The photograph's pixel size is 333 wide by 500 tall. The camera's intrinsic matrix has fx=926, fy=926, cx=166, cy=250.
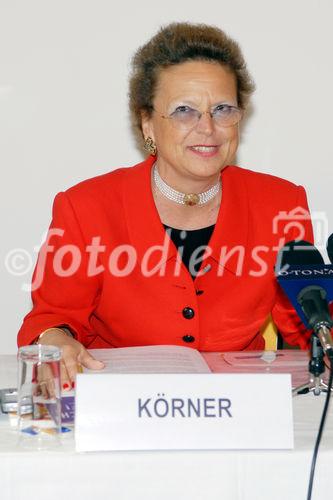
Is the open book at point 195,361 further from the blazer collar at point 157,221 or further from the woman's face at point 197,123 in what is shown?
the woman's face at point 197,123

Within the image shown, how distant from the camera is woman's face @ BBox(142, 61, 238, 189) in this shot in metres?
2.13

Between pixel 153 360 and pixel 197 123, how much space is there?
61 cm

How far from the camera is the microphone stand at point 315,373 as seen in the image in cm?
156

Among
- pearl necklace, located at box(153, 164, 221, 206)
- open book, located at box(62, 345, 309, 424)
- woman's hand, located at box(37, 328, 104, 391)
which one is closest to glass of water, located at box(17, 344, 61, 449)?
woman's hand, located at box(37, 328, 104, 391)

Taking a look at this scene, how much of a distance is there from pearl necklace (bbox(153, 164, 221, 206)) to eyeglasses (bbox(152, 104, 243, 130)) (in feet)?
0.57

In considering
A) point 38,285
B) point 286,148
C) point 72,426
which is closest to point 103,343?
point 38,285

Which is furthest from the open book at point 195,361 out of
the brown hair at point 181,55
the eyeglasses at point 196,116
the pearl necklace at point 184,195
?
the brown hair at point 181,55

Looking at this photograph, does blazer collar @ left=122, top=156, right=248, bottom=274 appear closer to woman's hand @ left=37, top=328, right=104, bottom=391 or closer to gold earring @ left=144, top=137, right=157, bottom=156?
gold earring @ left=144, top=137, right=157, bottom=156

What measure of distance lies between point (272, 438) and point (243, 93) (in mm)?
1119

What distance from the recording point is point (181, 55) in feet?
7.13

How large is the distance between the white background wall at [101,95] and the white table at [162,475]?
60.5 inches

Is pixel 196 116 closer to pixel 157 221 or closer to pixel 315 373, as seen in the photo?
pixel 157 221

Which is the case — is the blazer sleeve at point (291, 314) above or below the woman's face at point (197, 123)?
below

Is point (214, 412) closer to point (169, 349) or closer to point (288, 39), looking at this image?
point (169, 349)
